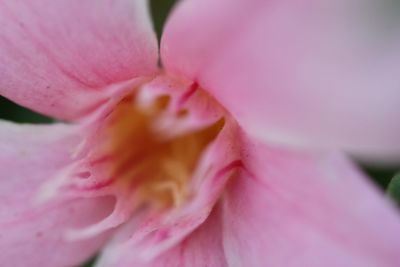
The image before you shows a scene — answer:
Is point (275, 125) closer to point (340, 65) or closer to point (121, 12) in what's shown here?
point (340, 65)

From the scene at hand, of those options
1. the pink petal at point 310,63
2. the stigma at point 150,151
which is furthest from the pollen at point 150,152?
the pink petal at point 310,63

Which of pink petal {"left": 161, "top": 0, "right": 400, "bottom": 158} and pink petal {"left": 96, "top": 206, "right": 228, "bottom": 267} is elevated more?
pink petal {"left": 161, "top": 0, "right": 400, "bottom": 158}

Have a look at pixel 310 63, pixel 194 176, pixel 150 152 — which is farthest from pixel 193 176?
pixel 310 63

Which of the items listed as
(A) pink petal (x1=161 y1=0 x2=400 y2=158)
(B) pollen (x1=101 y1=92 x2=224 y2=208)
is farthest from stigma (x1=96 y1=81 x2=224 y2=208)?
(A) pink petal (x1=161 y1=0 x2=400 y2=158)

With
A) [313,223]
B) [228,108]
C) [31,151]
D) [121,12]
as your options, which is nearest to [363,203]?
[313,223]

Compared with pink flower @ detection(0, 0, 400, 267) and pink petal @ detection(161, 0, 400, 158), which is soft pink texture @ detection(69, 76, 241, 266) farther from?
pink petal @ detection(161, 0, 400, 158)

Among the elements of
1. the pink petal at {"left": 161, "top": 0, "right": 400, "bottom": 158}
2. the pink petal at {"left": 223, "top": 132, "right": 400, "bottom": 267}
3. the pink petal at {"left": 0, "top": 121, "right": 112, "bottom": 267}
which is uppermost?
the pink petal at {"left": 161, "top": 0, "right": 400, "bottom": 158}

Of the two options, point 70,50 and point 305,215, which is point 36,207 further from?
point 305,215
